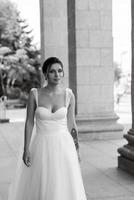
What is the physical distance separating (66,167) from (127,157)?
3.70 m

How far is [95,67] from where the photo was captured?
45.6 feet

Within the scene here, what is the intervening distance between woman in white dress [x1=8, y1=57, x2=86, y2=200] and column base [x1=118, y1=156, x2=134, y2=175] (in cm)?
333

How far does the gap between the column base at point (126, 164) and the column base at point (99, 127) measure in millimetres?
4615

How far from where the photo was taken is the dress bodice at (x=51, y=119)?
5.33m

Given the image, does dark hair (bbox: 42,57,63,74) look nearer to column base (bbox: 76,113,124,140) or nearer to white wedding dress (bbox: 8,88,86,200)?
white wedding dress (bbox: 8,88,86,200)

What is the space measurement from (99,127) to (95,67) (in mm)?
2114

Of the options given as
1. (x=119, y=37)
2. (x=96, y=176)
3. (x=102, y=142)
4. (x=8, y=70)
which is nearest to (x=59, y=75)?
(x=96, y=176)

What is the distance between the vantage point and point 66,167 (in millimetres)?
5402

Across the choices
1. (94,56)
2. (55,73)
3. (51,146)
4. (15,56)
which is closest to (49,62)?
(55,73)

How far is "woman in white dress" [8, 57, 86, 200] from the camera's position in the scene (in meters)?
5.32

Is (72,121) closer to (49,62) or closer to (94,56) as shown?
(49,62)

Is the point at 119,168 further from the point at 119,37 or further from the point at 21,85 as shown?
the point at 119,37

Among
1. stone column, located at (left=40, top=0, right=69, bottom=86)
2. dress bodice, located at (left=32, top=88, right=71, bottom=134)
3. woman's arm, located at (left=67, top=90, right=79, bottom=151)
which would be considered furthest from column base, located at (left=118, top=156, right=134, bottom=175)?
stone column, located at (left=40, top=0, right=69, bottom=86)

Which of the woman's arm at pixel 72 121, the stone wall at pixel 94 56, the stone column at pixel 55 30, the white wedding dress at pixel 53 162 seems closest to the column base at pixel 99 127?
the stone wall at pixel 94 56
